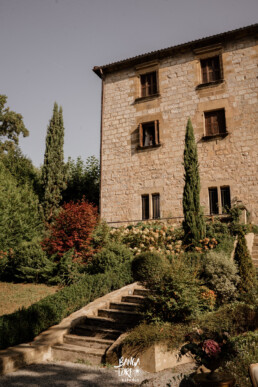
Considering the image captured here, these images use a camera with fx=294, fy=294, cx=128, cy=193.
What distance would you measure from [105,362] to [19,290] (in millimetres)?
4495

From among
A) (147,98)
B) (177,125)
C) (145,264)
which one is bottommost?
(145,264)

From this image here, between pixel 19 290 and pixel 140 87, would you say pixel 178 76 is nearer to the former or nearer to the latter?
pixel 140 87

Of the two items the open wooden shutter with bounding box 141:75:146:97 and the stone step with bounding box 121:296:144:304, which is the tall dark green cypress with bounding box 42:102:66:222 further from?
the stone step with bounding box 121:296:144:304

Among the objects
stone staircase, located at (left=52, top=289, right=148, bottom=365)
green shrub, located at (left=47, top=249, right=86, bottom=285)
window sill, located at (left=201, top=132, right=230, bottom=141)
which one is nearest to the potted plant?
stone staircase, located at (left=52, top=289, right=148, bottom=365)

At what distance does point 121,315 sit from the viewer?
6664mm

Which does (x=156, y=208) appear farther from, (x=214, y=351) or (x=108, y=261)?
(x=214, y=351)

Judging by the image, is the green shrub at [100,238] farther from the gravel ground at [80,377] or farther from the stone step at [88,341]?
the gravel ground at [80,377]

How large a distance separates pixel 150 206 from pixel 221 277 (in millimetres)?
7627

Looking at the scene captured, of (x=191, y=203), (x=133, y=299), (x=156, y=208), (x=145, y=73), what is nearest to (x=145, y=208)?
(x=156, y=208)

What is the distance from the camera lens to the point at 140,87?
16266 mm

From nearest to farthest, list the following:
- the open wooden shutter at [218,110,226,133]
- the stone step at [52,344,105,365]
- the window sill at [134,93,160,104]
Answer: the stone step at [52,344,105,365] < the open wooden shutter at [218,110,226,133] < the window sill at [134,93,160,104]

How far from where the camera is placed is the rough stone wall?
533 inches

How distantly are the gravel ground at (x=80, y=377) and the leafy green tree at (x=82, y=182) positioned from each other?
1467 cm

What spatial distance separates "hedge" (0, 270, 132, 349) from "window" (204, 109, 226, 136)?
8.80 meters
